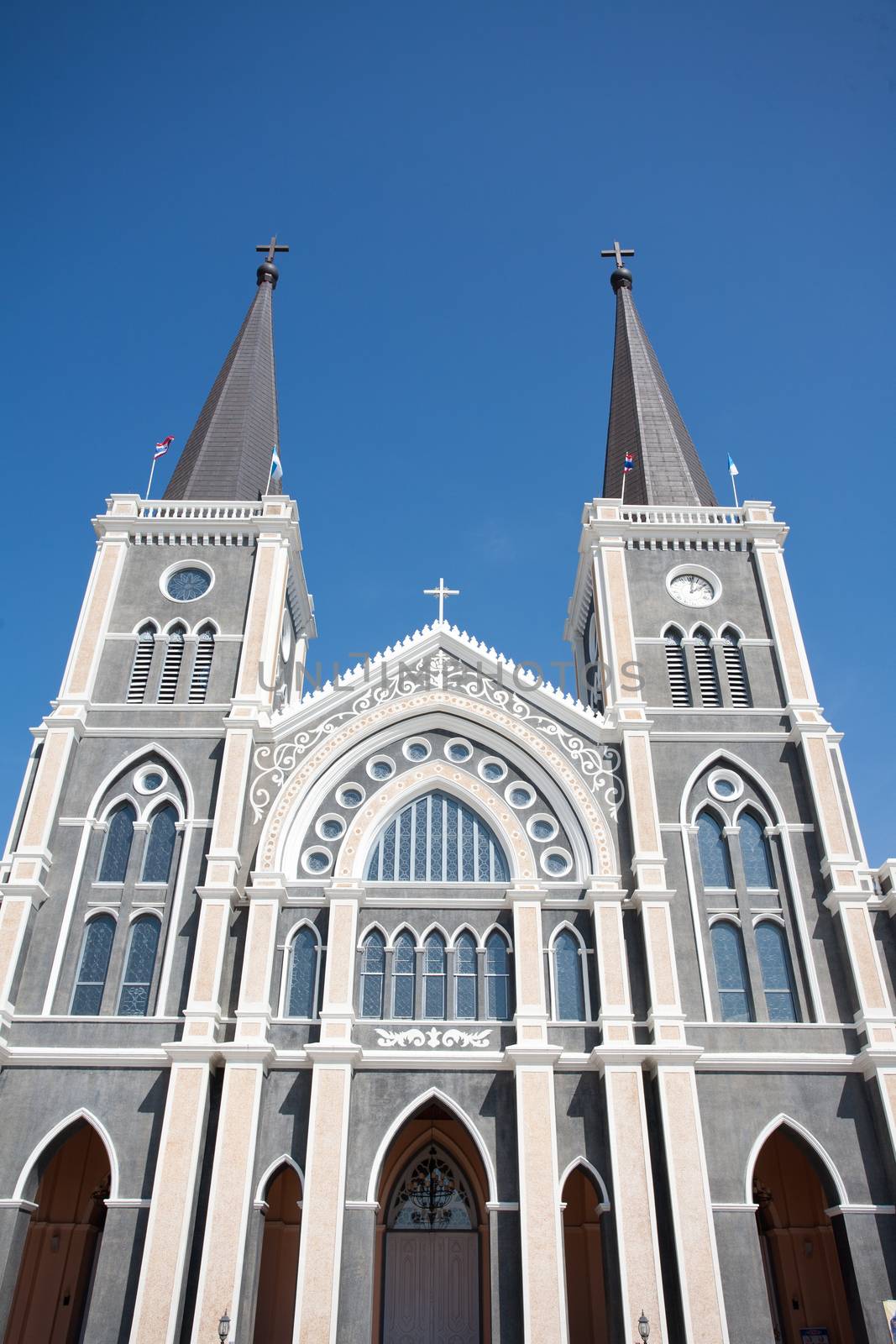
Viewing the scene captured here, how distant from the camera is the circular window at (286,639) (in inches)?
1105

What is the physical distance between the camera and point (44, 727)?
23781 mm

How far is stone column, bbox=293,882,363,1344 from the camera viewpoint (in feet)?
58.5

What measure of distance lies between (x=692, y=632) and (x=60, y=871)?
48.2ft

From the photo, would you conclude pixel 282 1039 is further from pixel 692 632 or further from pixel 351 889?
pixel 692 632

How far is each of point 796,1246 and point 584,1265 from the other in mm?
4078

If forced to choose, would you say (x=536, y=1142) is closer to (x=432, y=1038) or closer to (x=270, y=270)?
(x=432, y=1038)

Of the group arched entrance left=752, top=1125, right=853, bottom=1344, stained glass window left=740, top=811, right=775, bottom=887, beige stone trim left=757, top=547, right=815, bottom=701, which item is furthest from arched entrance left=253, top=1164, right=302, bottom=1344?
beige stone trim left=757, top=547, right=815, bottom=701

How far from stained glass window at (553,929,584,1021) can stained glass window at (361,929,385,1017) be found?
330 centimetres

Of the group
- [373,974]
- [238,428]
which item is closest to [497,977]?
[373,974]

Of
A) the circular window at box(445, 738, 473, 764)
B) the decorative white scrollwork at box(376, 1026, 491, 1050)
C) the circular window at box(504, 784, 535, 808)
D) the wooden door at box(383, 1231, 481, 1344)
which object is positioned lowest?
the wooden door at box(383, 1231, 481, 1344)

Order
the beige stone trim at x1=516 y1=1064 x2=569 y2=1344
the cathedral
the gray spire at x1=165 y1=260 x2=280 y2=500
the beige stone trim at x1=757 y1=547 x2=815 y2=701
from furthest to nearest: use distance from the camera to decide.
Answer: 1. the gray spire at x1=165 y1=260 x2=280 y2=500
2. the beige stone trim at x1=757 y1=547 x2=815 y2=701
3. the cathedral
4. the beige stone trim at x1=516 y1=1064 x2=569 y2=1344

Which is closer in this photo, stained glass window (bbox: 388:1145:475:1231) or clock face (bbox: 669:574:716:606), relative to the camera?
stained glass window (bbox: 388:1145:475:1231)

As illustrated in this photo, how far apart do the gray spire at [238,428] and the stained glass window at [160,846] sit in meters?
9.12

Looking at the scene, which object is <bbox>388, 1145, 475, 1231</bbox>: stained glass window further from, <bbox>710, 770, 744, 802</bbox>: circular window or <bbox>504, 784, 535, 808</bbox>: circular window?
<bbox>710, 770, 744, 802</bbox>: circular window
